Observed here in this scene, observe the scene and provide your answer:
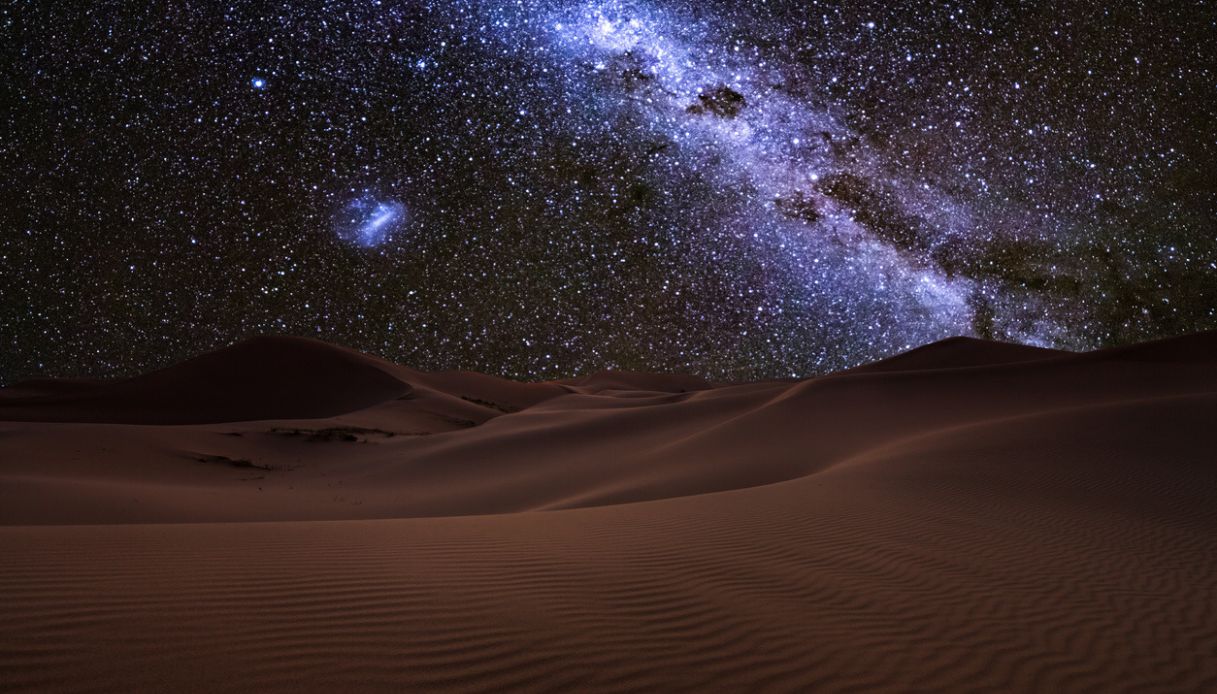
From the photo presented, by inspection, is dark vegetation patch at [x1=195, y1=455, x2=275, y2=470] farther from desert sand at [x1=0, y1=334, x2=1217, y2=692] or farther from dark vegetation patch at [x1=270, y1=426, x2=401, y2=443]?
dark vegetation patch at [x1=270, y1=426, x2=401, y2=443]

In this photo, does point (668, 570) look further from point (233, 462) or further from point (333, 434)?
point (333, 434)

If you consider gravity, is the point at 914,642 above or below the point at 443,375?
below

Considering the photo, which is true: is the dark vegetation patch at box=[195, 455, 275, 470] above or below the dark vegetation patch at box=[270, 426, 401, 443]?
below

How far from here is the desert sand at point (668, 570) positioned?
265 cm

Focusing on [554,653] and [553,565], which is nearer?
[554,653]

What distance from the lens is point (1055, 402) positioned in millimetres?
14266

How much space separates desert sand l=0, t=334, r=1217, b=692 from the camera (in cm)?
265

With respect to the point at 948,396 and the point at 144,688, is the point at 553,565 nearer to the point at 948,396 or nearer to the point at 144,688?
the point at 144,688

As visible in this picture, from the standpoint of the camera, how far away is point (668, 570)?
4090 mm

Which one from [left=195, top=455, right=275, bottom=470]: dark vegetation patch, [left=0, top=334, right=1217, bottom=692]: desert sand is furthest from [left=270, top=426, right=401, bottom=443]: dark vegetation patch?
[left=0, top=334, right=1217, bottom=692]: desert sand

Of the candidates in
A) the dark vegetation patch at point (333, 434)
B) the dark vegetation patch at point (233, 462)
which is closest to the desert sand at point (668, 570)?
the dark vegetation patch at point (233, 462)

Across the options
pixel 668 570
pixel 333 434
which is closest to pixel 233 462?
pixel 333 434

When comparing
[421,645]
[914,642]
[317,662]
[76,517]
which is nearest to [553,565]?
[421,645]

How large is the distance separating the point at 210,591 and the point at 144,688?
99 cm
